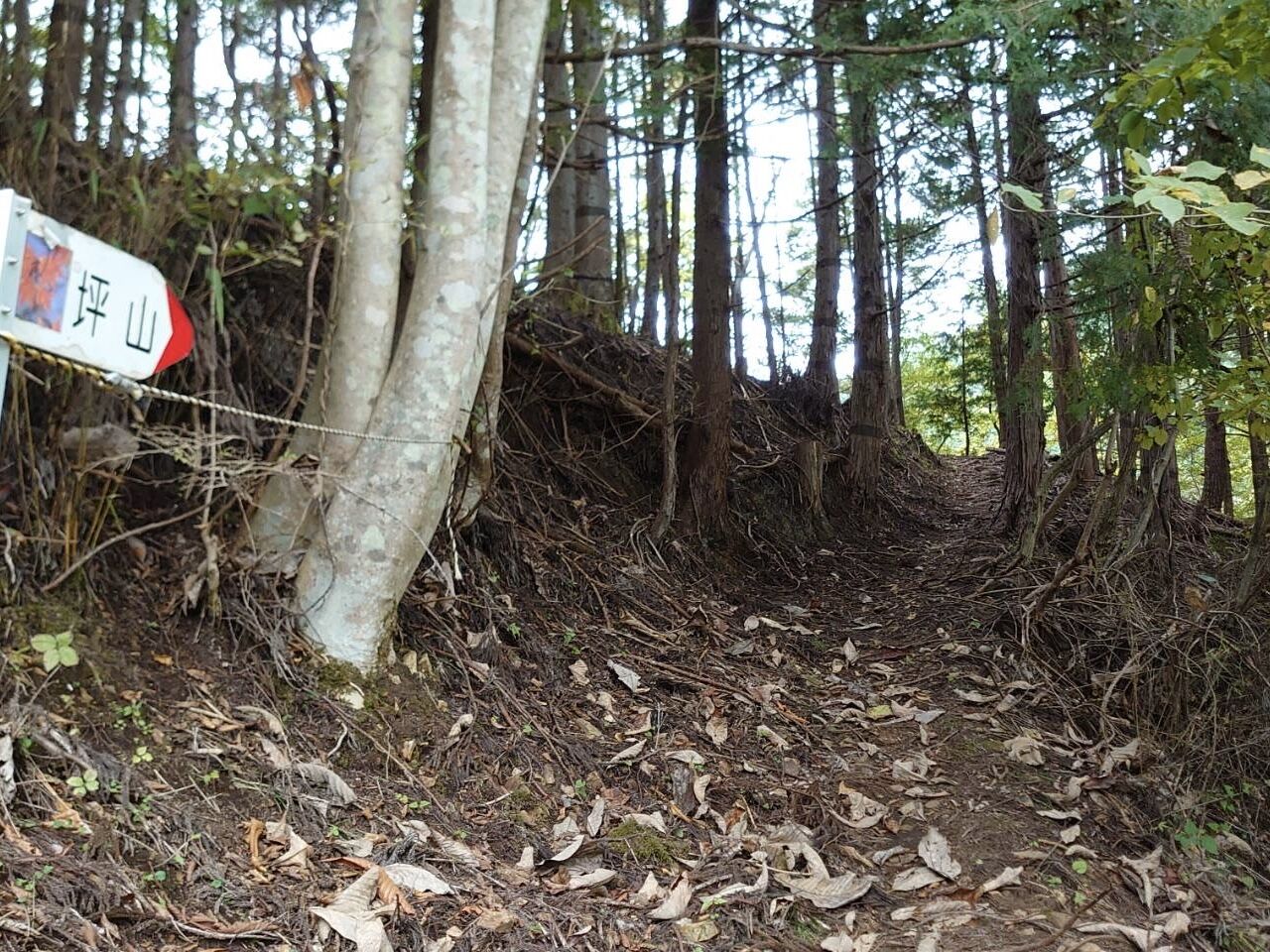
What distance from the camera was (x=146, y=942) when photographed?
2613 mm

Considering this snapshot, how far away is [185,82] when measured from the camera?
15.8 ft

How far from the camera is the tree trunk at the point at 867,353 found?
32.9ft

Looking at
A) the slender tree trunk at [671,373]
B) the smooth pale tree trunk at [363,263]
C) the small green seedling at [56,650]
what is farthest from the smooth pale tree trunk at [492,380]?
the slender tree trunk at [671,373]

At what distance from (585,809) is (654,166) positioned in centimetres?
1026

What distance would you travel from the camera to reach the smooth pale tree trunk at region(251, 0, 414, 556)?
13.6 feet

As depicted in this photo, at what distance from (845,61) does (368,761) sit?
5.24 metres

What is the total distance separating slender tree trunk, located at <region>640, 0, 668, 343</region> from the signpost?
168 inches

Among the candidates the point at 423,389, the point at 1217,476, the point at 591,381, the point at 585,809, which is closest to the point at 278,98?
the point at 423,389

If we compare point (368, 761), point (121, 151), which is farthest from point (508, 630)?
point (121, 151)

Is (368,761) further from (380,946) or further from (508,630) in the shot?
(508,630)

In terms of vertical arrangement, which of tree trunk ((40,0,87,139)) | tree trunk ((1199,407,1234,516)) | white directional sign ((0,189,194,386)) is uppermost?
tree trunk ((40,0,87,139))

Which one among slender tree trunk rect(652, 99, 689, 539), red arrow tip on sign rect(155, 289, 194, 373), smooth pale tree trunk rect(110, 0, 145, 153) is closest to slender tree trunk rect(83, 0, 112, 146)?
smooth pale tree trunk rect(110, 0, 145, 153)

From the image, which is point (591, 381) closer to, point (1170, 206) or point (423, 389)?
point (423, 389)

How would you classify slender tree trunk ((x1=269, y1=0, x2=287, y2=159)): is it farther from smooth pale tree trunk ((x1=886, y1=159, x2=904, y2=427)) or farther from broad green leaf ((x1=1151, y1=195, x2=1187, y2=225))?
smooth pale tree trunk ((x1=886, y1=159, x2=904, y2=427))
